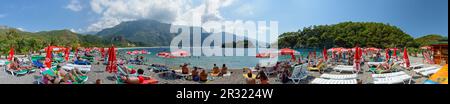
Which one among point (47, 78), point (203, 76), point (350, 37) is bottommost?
point (203, 76)

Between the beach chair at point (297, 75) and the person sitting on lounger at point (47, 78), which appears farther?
the beach chair at point (297, 75)

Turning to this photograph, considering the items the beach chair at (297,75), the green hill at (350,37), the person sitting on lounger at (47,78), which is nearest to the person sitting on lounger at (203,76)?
the beach chair at (297,75)

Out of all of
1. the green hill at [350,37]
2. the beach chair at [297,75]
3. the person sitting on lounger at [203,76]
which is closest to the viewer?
the beach chair at [297,75]

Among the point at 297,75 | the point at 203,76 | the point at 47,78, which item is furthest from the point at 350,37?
the point at 47,78

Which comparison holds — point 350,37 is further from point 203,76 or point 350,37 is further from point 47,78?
point 47,78

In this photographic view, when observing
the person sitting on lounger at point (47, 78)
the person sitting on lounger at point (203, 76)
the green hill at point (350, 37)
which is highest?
the green hill at point (350, 37)

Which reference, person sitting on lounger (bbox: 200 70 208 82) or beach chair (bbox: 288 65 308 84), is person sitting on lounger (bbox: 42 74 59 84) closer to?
person sitting on lounger (bbox: 200 70 208 82)

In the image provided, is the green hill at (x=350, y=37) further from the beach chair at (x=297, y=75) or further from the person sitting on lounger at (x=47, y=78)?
the person sitting on lounger at (x=47, y=78)

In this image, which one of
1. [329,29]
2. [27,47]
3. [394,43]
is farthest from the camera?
[329,29]

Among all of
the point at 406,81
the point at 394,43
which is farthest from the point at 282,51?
the point at 394,43

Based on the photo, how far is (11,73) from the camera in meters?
12.4
